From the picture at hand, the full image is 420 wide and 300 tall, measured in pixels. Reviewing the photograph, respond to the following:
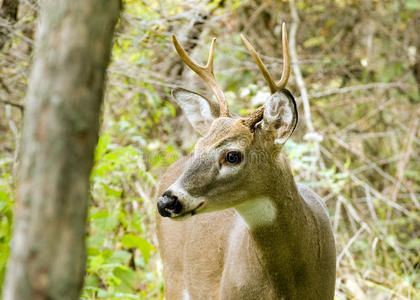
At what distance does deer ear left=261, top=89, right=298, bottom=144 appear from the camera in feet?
12.1

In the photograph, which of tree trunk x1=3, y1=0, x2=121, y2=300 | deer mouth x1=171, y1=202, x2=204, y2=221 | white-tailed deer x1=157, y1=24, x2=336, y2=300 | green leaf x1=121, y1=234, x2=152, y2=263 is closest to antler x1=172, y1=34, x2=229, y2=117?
white-tailed deer x1=157, y1=24, x2=336, y2=300

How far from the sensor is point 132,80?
700 cm

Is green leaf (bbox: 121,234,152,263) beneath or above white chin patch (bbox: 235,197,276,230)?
beneath

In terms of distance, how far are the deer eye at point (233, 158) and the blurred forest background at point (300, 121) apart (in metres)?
1.33

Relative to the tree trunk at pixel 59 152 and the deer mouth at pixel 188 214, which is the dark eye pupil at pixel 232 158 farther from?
the tree trunk at pixel 59 152

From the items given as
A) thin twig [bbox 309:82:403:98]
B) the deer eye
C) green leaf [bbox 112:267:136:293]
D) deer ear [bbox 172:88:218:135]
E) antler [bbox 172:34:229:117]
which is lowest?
green leaf [bbox 112:267:136:293]

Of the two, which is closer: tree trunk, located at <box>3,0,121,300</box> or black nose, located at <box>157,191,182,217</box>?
tree trunk, located at <box>3,0,121,300</box>

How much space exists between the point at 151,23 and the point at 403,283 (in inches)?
135

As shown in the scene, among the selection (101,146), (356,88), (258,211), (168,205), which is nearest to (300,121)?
(356,88)

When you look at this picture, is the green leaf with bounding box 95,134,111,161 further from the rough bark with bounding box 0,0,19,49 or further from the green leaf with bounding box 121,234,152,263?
the rough bark with bounding box 0,0,19,49

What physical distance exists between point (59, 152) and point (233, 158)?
85.2 inches

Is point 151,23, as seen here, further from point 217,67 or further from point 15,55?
point 217,67

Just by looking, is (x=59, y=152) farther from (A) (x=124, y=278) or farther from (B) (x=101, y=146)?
(A) (x=124, y=278)

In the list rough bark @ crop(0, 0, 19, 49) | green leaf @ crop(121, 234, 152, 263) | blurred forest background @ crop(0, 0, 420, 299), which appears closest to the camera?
green leaf @ crop(121, 234, 152, 263)
